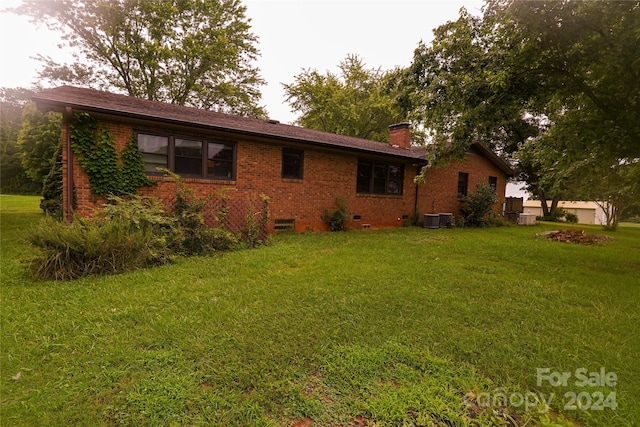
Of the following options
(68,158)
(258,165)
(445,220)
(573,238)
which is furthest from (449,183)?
(68,158)

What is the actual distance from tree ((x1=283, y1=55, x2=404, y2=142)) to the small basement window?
1529cm

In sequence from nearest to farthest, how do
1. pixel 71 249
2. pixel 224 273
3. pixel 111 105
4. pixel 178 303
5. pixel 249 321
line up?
1. pixel 249 321
2. pixel 178 303
3. pixel 71 249
4. pixel 224 273
5. pixel 111 105

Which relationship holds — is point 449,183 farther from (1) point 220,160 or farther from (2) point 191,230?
(2) point 191,230

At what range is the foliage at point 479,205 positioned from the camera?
48.0 ft

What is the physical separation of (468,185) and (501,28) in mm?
11072

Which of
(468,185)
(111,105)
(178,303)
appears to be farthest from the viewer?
(468,185)

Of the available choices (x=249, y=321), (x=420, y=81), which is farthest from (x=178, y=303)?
(x=420, y=81)

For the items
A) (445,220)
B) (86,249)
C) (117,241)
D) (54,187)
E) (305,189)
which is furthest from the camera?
(445,220)

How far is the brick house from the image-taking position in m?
6.88

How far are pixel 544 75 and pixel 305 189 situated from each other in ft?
23.4

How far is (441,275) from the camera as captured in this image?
211 inches

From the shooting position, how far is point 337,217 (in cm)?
1080

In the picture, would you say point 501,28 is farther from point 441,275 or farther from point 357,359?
point 357,359

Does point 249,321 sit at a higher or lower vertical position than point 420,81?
lower
